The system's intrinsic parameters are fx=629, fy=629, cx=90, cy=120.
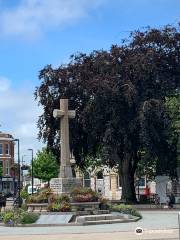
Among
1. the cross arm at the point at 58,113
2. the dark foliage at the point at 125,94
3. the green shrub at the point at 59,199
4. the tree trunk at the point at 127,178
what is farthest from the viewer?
the tree trunk at the point at 127,178

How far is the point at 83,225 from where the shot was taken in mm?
27469

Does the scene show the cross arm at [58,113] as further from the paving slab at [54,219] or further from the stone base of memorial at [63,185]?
the paving slab at [54,219]

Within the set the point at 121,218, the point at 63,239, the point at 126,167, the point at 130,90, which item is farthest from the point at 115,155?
the point at 63,239

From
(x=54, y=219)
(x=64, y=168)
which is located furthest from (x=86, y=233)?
(x=64, y=168)

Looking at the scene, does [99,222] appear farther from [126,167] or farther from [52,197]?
[126,167]

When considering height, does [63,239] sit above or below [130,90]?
below

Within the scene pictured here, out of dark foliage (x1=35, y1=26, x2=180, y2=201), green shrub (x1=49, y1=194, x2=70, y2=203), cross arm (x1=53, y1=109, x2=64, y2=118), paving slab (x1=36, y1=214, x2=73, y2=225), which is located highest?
dark foliage (x1=35, y1=26, x2=180, y2=201)

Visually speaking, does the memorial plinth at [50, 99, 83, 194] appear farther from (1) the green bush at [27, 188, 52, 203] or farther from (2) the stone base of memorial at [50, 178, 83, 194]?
(1) the green bush at [27, 188, 52, 203]

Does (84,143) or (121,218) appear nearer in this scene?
(121,218)

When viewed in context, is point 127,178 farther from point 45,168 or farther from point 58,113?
point 45,168

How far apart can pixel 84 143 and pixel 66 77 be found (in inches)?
247

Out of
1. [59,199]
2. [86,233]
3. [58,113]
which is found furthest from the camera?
[58,113]

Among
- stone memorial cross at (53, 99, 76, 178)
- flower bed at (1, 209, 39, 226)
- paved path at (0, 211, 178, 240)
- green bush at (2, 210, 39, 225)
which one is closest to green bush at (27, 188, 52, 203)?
stone memorial cross at (53, 99, 76, 178)

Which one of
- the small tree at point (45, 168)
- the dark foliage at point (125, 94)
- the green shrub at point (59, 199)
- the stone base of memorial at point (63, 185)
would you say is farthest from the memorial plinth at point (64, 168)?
the small tree at point (45, 168)
